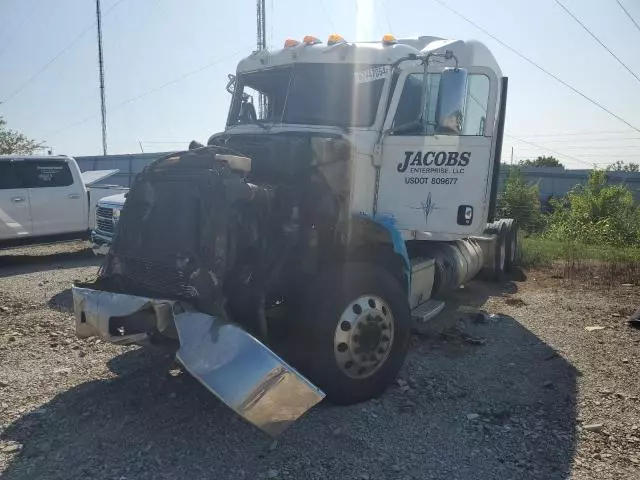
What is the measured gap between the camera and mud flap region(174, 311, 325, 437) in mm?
3207

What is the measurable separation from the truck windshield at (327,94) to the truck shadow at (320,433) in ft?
8.47

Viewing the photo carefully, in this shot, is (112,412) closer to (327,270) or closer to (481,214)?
(327,270)

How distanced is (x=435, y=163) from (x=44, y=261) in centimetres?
949

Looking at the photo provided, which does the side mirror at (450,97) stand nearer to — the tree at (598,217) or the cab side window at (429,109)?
the cab side window at (429,109)

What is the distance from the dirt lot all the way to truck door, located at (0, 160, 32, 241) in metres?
5.14

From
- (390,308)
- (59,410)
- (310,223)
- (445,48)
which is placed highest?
(445,48)

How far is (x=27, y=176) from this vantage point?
11.0 m

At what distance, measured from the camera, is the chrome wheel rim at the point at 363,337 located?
404cm

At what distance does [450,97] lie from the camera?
15.9ft

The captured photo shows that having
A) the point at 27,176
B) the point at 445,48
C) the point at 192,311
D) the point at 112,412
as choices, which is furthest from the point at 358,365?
the point at 27,176

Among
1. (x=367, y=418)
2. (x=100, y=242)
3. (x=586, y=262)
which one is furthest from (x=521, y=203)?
(x=367, y=418)

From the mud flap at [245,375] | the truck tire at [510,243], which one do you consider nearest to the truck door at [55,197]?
the truck tire at [510,243]

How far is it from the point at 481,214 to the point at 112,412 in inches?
160

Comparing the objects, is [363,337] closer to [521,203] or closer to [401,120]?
[401,120]
